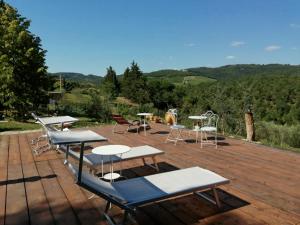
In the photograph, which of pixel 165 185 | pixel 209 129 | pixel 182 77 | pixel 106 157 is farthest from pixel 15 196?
pixel 182 77

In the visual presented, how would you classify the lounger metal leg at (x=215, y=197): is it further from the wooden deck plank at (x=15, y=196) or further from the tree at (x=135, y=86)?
the tree at (x=135, y=86)

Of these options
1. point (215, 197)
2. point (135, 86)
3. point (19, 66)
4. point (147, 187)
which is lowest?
point (215, 197)

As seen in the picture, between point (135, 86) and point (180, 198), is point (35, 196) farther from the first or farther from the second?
point (135, 86)

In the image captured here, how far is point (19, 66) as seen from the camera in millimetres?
14508

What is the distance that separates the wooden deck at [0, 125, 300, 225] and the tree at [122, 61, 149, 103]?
138ft

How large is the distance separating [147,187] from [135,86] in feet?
160

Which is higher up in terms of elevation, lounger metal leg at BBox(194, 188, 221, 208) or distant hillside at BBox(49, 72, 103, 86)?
distant hillside at BBox(49, 72, 103, 86)

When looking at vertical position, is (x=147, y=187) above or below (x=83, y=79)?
below

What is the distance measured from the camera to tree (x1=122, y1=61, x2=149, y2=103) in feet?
161

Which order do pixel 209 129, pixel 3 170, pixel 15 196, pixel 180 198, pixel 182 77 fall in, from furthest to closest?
pixel 182 77, pixel 209 129, pixel 3 170, pixel 15 196, pixel 180 198

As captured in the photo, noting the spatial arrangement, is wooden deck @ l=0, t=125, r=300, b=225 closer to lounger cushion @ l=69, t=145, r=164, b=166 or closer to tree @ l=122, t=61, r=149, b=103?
lounger cushion @ l=69, t=145, r=164, b=166

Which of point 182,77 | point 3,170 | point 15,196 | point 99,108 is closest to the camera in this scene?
point 15,196

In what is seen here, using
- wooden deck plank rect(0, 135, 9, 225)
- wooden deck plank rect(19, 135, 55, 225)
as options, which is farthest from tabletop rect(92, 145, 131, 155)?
wooden deck plank rect(0, 135, 9, 225)

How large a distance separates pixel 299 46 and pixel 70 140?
2521 centimetres
